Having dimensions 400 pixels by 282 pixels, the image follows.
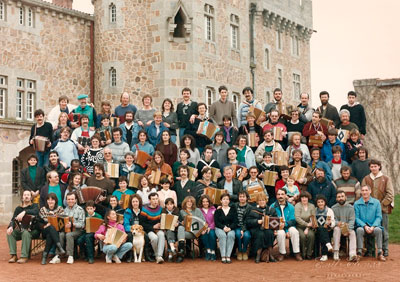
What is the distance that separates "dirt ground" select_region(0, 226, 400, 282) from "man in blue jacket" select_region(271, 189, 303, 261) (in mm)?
224

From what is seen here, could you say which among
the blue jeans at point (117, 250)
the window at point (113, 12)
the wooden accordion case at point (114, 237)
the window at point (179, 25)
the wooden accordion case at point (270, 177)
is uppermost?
the window at point (113, 12)

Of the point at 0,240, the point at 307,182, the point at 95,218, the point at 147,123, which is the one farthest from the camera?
the point at 0,240

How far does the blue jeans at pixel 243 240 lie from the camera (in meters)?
13.0

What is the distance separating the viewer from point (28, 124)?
24.0 metres

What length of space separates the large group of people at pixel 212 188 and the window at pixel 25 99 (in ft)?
31.9

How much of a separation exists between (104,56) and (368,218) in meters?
15.1

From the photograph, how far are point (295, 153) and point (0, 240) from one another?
27.8 feet

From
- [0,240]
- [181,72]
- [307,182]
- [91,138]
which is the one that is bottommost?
[0,240]

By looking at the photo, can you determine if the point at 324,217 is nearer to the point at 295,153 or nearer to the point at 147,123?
the point at 295,153

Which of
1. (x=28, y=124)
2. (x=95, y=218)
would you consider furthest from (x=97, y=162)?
(x=28, y=124)

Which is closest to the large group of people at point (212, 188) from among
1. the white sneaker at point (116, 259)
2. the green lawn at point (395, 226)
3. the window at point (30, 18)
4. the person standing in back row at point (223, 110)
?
the white sneaker at point (116, 259)

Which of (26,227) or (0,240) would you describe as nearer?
(26,227)

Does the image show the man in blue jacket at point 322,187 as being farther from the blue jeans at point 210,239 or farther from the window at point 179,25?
the window at point 179,25

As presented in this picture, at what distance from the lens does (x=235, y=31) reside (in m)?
27.9
